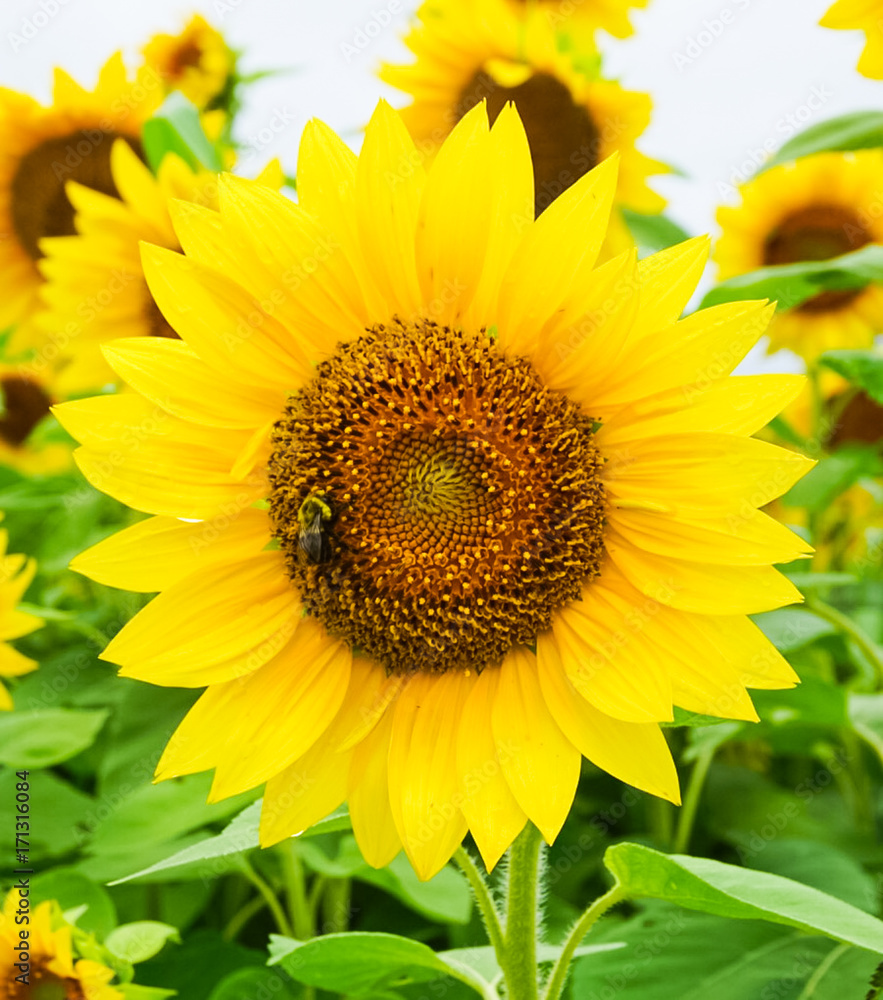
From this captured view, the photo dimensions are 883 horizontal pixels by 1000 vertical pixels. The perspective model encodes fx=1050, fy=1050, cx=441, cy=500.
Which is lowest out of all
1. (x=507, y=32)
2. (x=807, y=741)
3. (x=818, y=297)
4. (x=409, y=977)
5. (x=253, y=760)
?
(x=409, y=977)

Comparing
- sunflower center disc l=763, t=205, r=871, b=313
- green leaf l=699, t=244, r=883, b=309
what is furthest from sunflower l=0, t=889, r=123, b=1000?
sunflower center disc l=763, t=205, r=871, b=313

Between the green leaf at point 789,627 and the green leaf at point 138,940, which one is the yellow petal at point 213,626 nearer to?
the green leaf at point 138,940

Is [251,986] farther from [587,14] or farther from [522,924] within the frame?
[587,14]

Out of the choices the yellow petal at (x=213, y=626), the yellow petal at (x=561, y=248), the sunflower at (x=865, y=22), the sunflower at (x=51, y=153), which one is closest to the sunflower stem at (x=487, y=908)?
the yellow petal at (x=213, y=626)

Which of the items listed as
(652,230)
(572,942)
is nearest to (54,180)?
(652,230)

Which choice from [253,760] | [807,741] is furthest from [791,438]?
[253,760]

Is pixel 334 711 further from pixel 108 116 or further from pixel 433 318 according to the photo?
pixel 108 116
